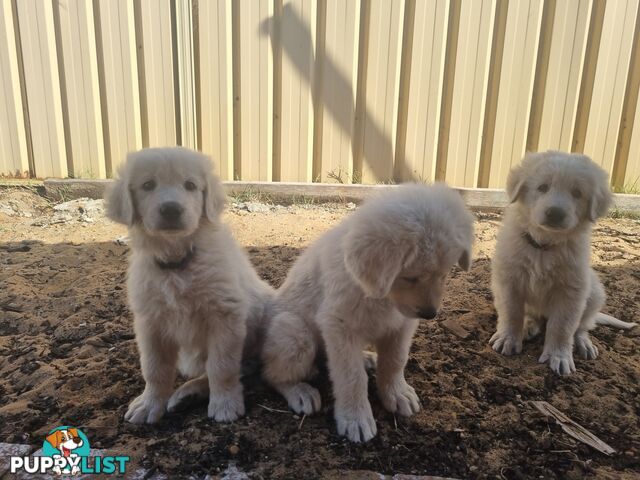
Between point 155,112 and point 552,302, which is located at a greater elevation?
point 155,112

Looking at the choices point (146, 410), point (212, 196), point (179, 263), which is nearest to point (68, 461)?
point (146, 410)

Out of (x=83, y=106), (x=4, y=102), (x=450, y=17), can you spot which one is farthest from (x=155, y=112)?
(x=450, y=17)

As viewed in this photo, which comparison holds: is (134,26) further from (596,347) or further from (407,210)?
(596,347)

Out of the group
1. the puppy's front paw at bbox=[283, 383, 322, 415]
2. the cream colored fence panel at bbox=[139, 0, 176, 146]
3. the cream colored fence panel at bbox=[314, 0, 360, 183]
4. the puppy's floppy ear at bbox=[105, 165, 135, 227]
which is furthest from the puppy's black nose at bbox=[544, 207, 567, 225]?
the cream colored fence panel at bbox=[139, 0, 176, 146]

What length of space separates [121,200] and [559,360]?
2.95 m

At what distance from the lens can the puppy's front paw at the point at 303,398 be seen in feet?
8.93

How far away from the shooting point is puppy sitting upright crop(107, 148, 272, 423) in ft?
8.66

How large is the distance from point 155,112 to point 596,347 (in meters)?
5.99

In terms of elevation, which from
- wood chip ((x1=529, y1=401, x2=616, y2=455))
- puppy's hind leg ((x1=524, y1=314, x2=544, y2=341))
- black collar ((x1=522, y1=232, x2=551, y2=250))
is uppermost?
black collar ((x1=522, y1=232, x2=551, y2=250))

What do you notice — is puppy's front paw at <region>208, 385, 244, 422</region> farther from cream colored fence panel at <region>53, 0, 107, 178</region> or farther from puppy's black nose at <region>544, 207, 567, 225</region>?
cream colored fence panel at <region>53, 0, 107, 178</region>

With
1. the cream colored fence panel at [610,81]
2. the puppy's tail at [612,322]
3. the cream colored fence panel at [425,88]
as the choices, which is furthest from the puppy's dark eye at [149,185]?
the cream colored fence panel at [610,81]

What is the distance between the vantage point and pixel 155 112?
274 inches

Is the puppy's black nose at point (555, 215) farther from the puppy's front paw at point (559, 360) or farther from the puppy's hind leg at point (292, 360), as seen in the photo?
the puppy's hind leg at point (292, 360)

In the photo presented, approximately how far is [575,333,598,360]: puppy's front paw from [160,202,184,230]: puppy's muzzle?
292 cm
